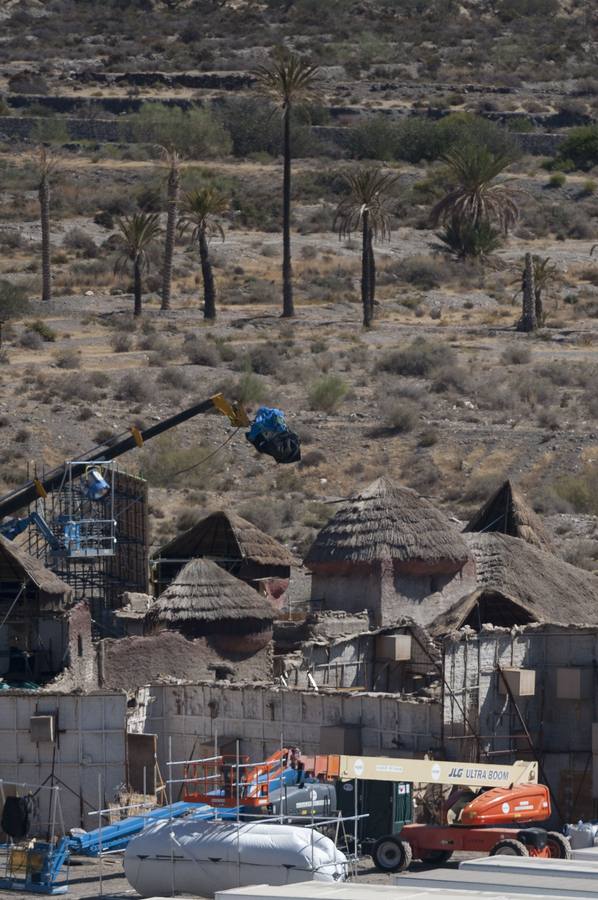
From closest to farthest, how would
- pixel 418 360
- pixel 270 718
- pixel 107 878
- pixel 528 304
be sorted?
pixel 107 878, pixel 270 718, pixel 418 360, pixel 528 304

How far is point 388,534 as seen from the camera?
41.1 m

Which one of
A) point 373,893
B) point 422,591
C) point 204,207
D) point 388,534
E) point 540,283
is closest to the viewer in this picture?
point 373,893

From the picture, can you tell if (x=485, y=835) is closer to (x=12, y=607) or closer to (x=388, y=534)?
(x=12, y=607)

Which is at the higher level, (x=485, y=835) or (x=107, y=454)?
(x=107, y=454)

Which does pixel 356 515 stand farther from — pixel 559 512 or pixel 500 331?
pixel 500 331

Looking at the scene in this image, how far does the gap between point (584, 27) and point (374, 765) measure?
121 meters

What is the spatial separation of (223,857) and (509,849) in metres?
3.72

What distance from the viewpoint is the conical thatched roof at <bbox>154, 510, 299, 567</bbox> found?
4450 centimetres

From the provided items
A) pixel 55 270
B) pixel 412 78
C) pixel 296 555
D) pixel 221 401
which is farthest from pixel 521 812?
pixel 412 78

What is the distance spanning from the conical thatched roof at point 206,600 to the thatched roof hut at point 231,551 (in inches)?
207

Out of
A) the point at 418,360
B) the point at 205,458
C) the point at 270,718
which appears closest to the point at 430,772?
the point at 270,718

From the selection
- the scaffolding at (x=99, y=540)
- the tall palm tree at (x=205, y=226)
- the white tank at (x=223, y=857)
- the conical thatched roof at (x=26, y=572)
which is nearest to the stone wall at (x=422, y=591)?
the scaffolding at (x=99, y=540)

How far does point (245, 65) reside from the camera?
129625mm

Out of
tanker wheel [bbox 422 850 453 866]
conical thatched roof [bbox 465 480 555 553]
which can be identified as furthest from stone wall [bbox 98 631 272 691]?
conical thatched roof [bbox 465 480 555 553]
